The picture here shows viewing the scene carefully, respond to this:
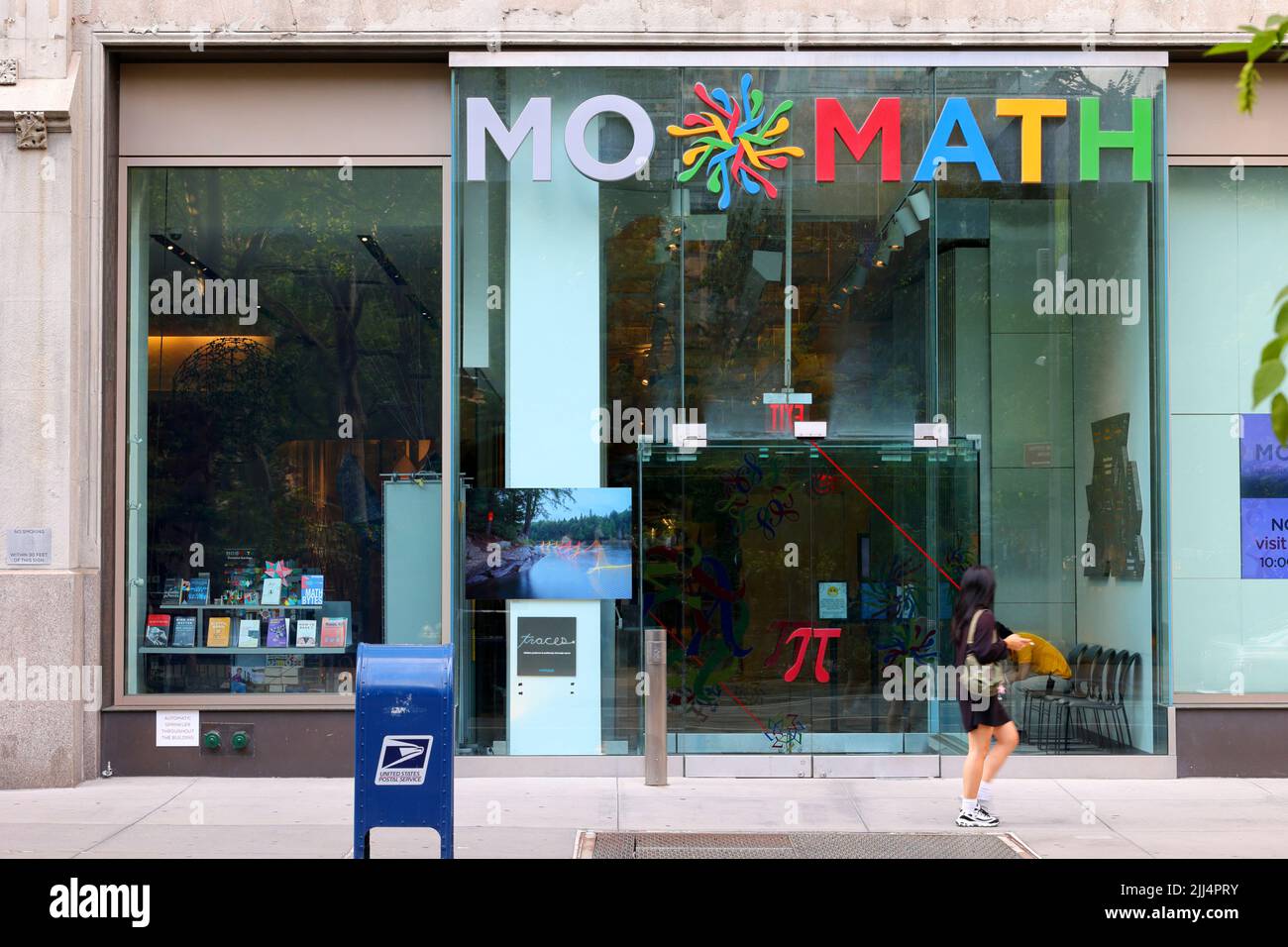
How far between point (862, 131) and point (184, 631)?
7.38 m

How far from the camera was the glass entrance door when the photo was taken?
35.9ft

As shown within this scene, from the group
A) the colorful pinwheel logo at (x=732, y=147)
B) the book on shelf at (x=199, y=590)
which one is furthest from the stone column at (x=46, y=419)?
the colorful pinwheel logo at (x=732, y=147)

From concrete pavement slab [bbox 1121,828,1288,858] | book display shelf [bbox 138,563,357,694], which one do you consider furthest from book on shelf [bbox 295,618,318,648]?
concrete pavement slab [bbox 1121,828,1288,858]

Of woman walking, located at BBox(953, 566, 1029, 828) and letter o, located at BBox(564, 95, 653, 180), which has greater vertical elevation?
letter o, located at BBox(564, 95, 653, 180)

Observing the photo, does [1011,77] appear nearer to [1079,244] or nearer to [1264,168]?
[1079,244]

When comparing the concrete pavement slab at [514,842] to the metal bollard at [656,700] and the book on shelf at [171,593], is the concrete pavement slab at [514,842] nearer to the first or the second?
the metal bollard at [656,700]

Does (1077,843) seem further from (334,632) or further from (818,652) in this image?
(334,632)

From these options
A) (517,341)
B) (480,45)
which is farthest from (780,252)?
(480,45)

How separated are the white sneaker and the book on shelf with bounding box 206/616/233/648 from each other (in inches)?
252

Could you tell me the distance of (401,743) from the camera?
671cm

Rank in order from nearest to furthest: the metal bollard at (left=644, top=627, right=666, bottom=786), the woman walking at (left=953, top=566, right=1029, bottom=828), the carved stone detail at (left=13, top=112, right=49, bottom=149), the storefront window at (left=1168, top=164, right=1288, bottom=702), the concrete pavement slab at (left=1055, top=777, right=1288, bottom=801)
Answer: the woman walking at (left=953, top=566, right=1029, bottom=828) → the concrete pavement slab at (left=1055, top=777, right=1288, bottom=801) → the metal bollard at (left=644, top=627, right=666, bottom=786) → the carved stone detail at (left=13, top=112, right=49, bottom=149) → the storefront window at (left=1168, top=164, right=1288, bottom=702)

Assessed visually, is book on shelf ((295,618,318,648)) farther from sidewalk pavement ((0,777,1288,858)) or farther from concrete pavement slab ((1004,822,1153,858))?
concrete pavement slab ((1004,822,1153,858))

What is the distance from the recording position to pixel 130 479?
429 inches

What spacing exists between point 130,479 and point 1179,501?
9287mm
